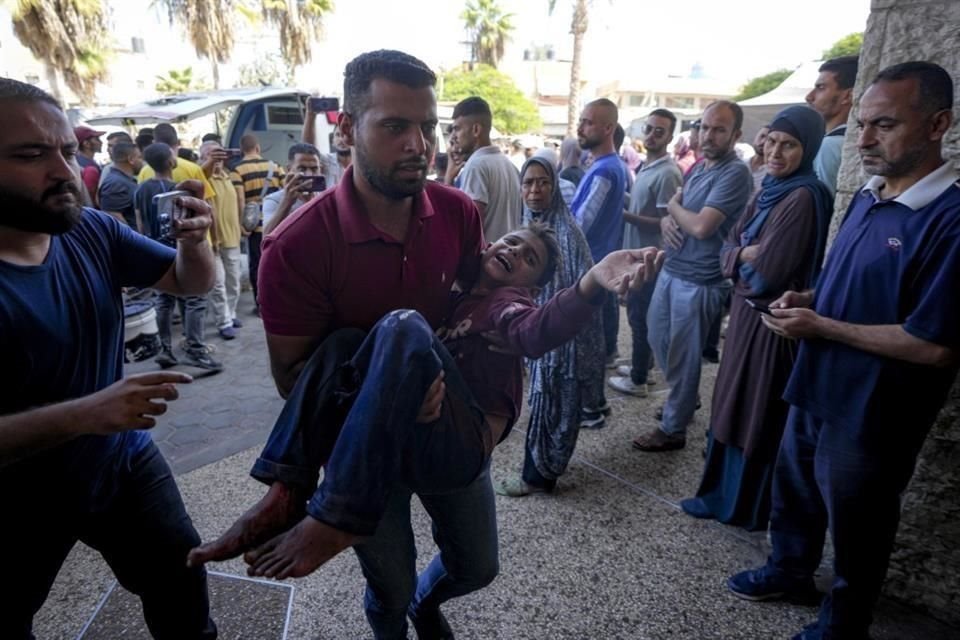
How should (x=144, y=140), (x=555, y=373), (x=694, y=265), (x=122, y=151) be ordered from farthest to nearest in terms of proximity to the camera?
(x=144, y=140) → (x=122, y=151) → (x=694, y=265) → (x=555, y=373)

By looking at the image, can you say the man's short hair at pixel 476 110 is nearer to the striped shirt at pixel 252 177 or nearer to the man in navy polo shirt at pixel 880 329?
the man in navy polo shirt at pixel 880 329

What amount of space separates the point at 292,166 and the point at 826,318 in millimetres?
4025

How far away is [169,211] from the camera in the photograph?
1.89m

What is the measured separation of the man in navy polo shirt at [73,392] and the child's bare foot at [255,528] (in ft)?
1.19

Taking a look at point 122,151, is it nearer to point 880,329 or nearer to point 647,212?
point 647,212

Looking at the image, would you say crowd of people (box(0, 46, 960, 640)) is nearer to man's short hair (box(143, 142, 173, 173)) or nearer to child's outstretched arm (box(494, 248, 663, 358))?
child's outstretched arm (box(494, 248, 663, 358))

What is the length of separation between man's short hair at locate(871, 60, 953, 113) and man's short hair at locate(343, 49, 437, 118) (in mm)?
1582

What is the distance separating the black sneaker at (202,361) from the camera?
5.13 m

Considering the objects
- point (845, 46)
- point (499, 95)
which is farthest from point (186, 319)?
point (845, 46)

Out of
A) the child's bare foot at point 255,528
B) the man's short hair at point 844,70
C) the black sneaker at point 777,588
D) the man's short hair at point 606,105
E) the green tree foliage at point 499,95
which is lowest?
the black sneaker at point 777,588

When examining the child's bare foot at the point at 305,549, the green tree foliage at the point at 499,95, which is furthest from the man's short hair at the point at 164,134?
the green tree foliage at the point at 499,95

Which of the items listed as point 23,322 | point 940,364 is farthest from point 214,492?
point 940,364

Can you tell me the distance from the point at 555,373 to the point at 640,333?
1683mm

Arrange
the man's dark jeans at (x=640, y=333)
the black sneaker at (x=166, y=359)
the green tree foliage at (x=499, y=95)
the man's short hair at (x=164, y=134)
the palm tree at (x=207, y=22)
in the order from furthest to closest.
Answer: the green tree foliage at (x=499, y=95) < the palm tree at (x=207, y=22) < the man's short hair at (x=164, y=134) < the black sneaker at (x=166, y=359) < the man's dark jeans at (x=640, y=333)
